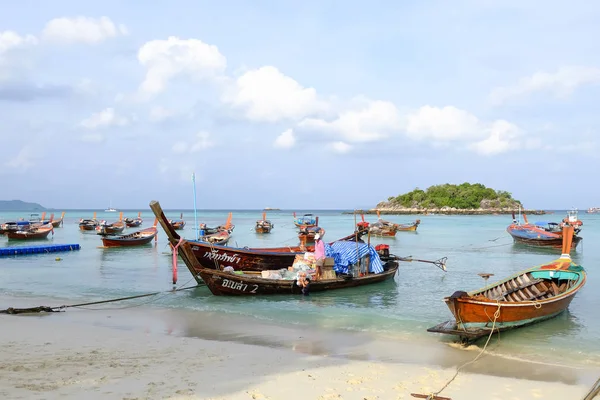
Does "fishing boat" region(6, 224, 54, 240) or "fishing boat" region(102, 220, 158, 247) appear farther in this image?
"fishing boat" region(6, 224, 54, 240)

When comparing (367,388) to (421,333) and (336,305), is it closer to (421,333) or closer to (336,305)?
(421,333)

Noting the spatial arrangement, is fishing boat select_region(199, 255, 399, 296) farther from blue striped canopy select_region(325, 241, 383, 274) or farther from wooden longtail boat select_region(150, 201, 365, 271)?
blue striped canopy select_region(325, 241, 383, 274)

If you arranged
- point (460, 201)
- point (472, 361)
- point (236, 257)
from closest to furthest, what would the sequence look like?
point (472, 361) < point (236, 257) < point (460, 201)

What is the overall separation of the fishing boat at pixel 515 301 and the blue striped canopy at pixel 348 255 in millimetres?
5807

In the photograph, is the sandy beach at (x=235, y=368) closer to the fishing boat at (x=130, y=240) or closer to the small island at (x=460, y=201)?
the fishing boat at (x=130, y=240)

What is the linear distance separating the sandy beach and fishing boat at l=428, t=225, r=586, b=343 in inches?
28.7

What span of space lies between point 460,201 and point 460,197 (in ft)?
4.94

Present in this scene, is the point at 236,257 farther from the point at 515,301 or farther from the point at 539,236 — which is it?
the point at 539,236

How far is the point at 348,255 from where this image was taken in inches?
744

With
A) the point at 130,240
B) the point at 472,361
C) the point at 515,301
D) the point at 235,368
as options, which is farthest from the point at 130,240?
the point at 472,361

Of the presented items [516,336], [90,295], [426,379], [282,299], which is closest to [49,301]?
[90,295]

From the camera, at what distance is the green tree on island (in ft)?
428

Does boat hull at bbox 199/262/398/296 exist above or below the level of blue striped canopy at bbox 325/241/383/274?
below

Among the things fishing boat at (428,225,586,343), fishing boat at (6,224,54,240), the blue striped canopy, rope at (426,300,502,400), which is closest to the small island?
fishing boat at (6,224,54,240)
